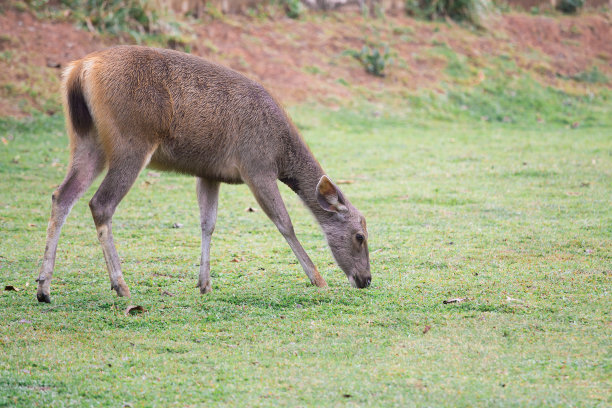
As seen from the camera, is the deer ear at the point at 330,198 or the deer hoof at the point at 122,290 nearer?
the deer hoof at the point at 122,290

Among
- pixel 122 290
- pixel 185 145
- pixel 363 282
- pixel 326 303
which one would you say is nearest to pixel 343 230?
pixel 363 282

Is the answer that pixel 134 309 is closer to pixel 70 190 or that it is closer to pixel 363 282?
pixel 70 190

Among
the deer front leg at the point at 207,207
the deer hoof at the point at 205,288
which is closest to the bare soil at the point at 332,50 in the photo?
the deer front leg at the point at 207,207

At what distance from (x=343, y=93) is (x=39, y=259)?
11.6 metres

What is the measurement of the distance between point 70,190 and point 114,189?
48 centimetres

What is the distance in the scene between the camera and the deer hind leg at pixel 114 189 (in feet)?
21.2

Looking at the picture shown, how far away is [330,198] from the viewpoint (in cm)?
739

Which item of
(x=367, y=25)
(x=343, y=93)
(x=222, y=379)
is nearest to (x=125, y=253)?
(x=222, y=379)

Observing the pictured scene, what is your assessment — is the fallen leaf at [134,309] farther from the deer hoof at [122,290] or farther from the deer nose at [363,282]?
the deer nose at [363,282]

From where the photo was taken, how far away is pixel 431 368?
500 centimetres

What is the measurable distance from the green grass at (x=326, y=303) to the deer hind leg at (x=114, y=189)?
0.30m

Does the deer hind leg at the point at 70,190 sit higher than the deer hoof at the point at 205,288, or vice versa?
the deer hind leg at the point at 70,190

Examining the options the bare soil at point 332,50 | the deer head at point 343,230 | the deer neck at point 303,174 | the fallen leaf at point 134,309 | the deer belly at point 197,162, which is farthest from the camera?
the bare soil at point 332,50

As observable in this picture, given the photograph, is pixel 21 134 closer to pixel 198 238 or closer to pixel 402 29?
pixel 198 238
